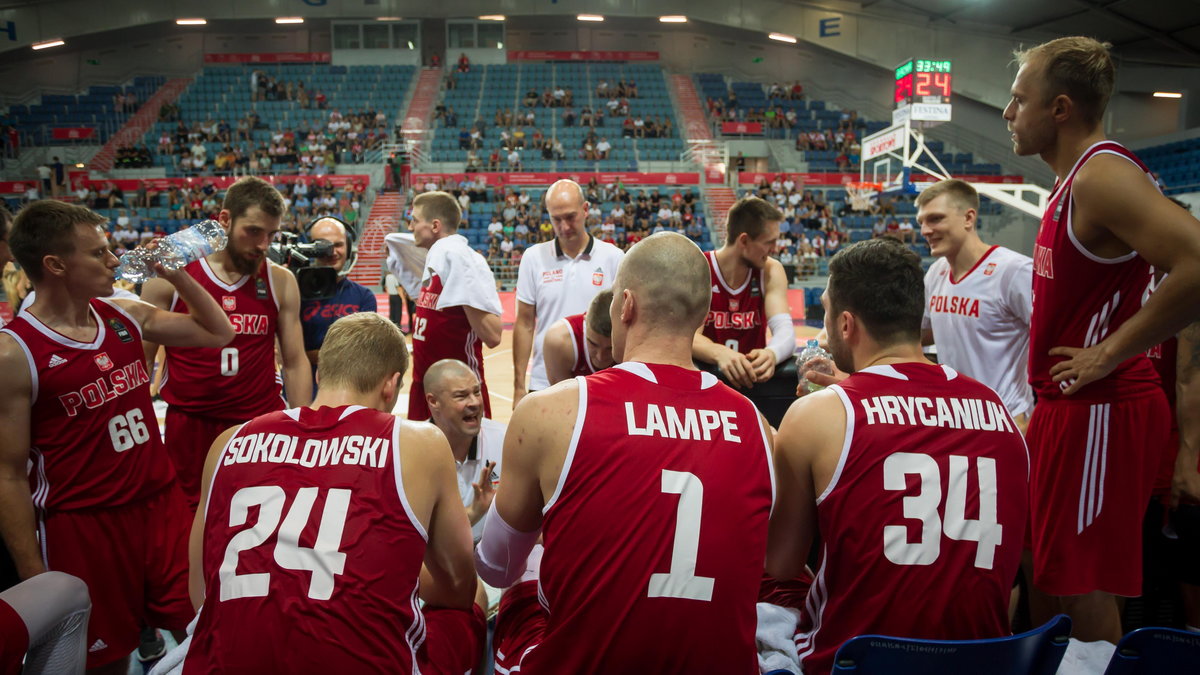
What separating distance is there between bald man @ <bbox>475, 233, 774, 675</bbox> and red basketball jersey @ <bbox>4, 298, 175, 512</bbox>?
6.24ft

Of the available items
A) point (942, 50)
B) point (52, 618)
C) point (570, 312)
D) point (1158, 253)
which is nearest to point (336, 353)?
point (52, 618)

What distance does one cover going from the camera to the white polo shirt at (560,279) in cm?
486

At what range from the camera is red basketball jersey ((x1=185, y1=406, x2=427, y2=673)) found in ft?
5.88

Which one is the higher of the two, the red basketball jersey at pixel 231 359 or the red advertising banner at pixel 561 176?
the red advertising banner at pixel 561 176

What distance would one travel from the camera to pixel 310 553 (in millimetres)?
1849

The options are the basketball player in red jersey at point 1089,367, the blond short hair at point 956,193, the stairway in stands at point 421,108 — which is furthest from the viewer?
the stairway in stands at point 421,108

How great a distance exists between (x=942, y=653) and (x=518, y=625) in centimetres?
115

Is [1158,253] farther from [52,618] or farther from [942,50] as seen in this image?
[942,50]

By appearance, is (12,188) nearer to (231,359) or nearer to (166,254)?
(231,359)

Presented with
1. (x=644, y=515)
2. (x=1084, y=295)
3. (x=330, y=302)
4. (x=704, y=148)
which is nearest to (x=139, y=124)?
(x=704, y=148)

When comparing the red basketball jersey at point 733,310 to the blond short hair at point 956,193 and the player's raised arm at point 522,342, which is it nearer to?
the blond short hair at point 956,193

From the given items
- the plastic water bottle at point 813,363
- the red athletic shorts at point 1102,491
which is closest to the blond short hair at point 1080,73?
the red athletic shorts at point 1102,491

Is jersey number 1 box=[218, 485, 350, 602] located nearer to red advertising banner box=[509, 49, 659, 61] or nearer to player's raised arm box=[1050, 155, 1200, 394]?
player's raised arm box=[1050, 155, 1200, 394]

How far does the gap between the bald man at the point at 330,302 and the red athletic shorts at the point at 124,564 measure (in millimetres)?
1712
